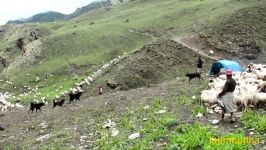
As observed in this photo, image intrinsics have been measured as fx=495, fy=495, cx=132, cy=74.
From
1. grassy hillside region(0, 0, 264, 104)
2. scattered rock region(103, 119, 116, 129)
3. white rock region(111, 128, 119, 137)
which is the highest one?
white rock region(111, 128, 119, 137)

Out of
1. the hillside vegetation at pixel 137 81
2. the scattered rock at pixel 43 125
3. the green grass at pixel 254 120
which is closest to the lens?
the green grass at pixel 254 120

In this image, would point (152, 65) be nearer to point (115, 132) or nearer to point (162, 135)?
point (115, 132)

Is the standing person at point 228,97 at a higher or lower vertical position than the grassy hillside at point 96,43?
higher

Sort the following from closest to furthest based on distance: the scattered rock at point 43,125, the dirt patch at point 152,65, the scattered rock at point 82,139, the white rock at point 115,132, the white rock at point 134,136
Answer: the white rock at point 134,136 < the white rock at point 115,132 < the scattered rock at point 82,139 < the scattered rock at point 43,125 < the dirt patch at point 152,65

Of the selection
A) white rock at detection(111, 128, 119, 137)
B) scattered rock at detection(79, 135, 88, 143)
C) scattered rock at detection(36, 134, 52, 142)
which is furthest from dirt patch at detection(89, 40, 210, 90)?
white rock at detection(111, 128, 119, 137)

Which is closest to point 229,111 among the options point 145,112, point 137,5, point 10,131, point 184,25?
point 145,112

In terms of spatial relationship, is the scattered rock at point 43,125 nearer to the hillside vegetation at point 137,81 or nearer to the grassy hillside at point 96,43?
the hillside vegetation at point 137,81

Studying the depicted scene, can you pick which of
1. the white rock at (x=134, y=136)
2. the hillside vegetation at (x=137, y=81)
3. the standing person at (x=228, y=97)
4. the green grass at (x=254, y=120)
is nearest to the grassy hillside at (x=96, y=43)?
the hillside vegetation at (x=137, y=81)

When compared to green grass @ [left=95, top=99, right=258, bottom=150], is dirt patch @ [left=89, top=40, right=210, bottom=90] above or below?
below

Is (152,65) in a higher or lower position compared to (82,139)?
lower

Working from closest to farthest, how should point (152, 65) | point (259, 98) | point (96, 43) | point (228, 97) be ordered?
point (228, 97) < point (259, 98) < point (152, 65) < point (96, 43)

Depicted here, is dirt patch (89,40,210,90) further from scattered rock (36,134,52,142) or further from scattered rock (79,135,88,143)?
scattered rock (79,135,88,143)

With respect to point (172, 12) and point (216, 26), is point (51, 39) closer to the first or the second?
point (172, 12)

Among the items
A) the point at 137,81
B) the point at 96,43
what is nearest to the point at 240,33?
the point at 137,81
